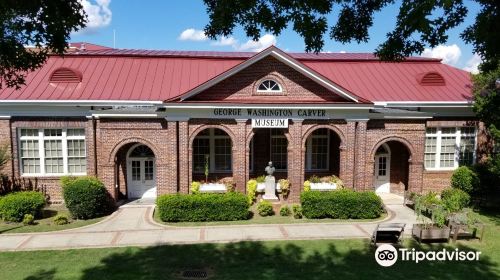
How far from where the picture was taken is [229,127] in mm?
17875

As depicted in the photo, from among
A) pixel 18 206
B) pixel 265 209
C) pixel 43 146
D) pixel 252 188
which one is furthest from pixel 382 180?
pixel 18 206

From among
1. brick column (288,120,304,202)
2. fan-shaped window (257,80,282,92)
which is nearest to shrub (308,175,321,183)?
brick column (288,120,304,202)

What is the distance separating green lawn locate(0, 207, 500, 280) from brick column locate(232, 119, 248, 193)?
5.32 m

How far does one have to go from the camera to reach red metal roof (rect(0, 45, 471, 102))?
19.2m

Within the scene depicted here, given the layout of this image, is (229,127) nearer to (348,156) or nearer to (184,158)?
(184,158)

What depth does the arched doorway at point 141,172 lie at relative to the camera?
19.5 meters

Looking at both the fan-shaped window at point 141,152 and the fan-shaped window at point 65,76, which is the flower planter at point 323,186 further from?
the fan-shaped window at point 65,76

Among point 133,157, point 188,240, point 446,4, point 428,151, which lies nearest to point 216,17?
point 446,4

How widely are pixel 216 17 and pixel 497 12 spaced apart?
3.65 metres

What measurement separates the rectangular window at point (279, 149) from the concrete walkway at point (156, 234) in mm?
5735

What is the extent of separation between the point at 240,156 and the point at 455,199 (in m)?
8.48

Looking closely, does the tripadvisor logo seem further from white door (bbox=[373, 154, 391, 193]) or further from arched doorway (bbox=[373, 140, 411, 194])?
white door (bbox=[373, 154, 391, 193])

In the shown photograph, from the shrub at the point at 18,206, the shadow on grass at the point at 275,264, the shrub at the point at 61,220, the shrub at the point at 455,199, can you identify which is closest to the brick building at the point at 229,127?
the shrub at the point at 455,199

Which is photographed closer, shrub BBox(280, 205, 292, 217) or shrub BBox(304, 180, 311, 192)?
shrub BBox(280, 205, 292, 217)
